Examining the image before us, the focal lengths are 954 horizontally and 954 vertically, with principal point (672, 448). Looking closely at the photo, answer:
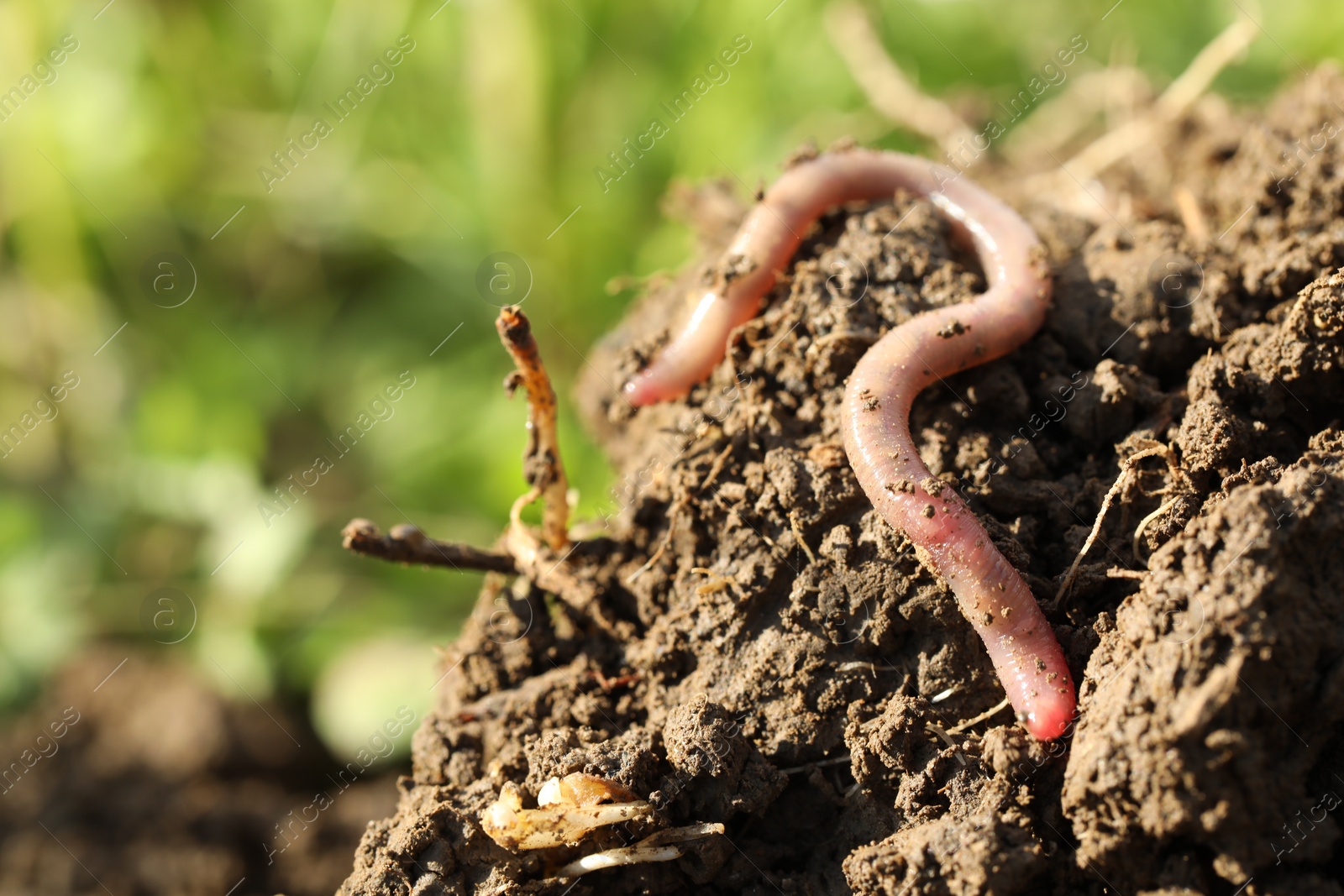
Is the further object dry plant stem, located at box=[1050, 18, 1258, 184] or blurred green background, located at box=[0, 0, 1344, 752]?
blurred green background, located at box=[0, 0, 1344, 752]

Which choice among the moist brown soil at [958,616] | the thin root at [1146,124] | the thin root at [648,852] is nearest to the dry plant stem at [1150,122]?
the thin root at [1146,124]

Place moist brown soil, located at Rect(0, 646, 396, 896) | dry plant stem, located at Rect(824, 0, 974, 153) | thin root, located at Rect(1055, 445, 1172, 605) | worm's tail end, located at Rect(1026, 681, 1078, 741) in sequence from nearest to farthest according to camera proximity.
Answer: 1. worm's tail end, located at Rect(1026, 681, 1078, 741)
2. thin root, located at Rect(1055, 445, 1172, 605)
3. moist brown soil, located at Rect(0, 646, 396, 896)
4. dry plant stem, located at Rect(824, 0, 974, 153)

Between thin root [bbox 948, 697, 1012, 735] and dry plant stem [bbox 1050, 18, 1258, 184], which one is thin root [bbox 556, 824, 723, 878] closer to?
thin root [bbox 948, 697, 1012, 735]

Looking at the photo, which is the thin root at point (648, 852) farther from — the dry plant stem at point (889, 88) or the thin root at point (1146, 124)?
the dry plant stem at point (889, 88)

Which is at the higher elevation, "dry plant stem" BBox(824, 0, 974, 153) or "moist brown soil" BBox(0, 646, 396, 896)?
"dry plant stem" BBox(824, 0, 974, 153)

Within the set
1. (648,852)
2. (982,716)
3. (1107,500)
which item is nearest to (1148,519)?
(1107,500)

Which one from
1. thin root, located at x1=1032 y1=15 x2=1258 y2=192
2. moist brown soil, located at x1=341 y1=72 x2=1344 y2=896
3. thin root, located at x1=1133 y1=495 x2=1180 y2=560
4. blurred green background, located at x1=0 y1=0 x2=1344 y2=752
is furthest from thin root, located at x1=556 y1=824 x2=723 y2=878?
thin root, located at x1=1032 y1=15 x2=1258 y2=192

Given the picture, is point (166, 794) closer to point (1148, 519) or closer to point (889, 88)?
point (1148, 519)

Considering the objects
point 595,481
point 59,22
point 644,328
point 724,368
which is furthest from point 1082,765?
point 59,22
